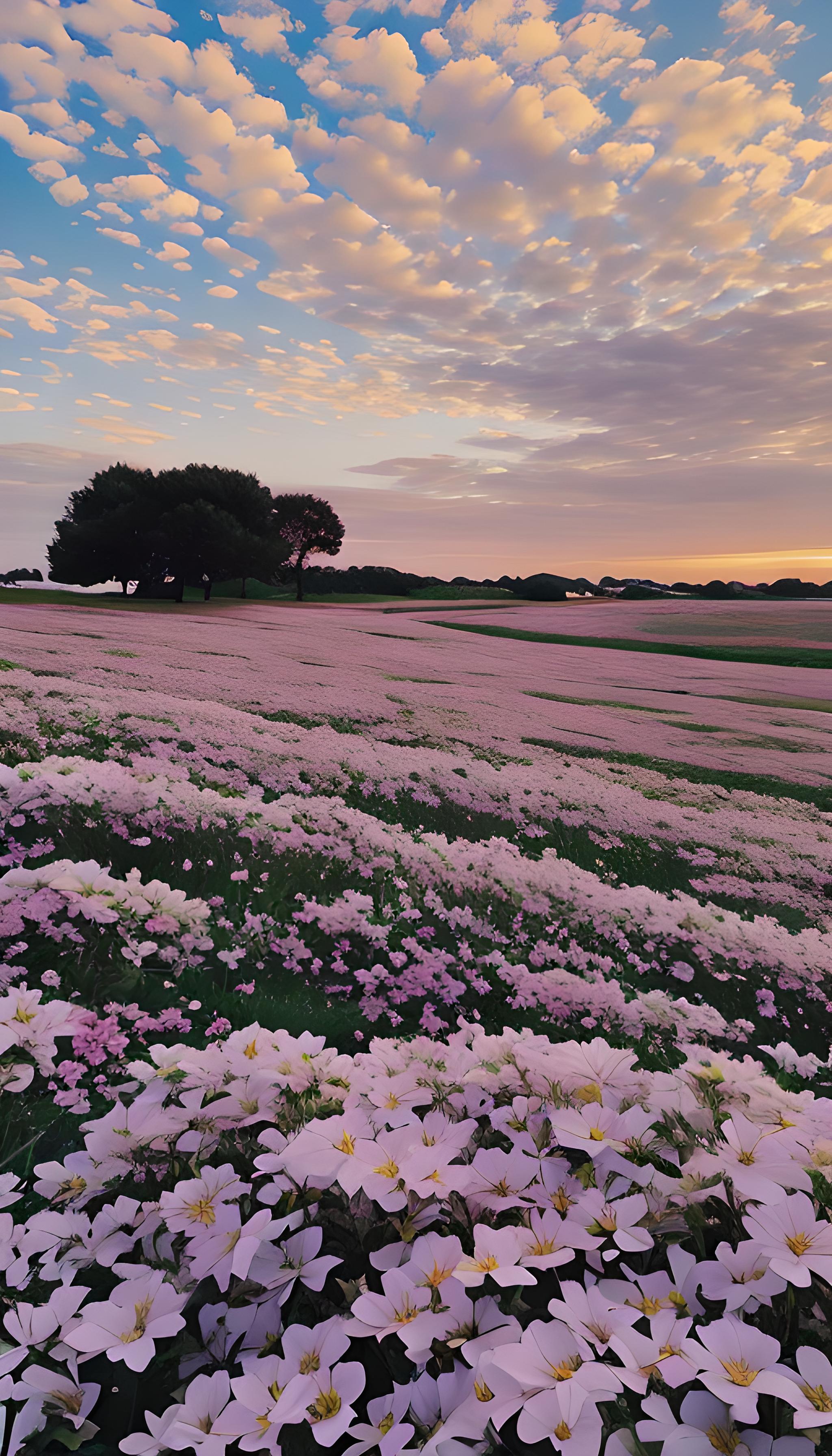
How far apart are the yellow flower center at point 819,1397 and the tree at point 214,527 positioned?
51917 mm

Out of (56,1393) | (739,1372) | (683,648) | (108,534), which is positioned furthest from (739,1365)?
(108,534)

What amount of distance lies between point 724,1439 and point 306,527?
231ft

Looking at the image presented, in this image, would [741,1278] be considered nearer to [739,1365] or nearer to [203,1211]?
[739,1365]

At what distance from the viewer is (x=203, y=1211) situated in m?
1.94

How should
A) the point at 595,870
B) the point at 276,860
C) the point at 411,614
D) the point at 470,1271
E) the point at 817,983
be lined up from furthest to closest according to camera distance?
the point at 411,614
the point at 595,870
the point at 817,983
the point at 276,860
the point at 470,1271

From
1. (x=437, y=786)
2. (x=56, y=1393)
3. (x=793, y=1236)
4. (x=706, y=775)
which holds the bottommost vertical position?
(x=706, y=775)

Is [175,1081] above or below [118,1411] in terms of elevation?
above

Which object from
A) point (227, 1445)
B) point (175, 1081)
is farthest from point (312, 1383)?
point (175, 1081)

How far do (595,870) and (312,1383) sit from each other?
7603 millimetres

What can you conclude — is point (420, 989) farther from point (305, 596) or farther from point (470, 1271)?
point (305, 596)

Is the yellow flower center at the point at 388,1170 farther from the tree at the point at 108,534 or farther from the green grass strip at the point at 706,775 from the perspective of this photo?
the tree at the point at 108,534

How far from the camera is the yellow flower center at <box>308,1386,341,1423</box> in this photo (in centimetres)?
151

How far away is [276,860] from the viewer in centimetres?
625

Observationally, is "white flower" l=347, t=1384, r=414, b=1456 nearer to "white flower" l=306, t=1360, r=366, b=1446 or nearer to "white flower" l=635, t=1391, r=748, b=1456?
"white flower" l=306, t=1360, r=366, b=1446
